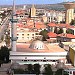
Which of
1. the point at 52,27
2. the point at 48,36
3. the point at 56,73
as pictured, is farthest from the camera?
the point at 52,27

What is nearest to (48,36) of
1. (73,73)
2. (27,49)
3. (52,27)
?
(52,27)

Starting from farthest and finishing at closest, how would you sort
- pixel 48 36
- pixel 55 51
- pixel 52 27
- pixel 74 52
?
pixel 52 27 → pixel 48 36 → pixel 55 51 → pixel 74 52

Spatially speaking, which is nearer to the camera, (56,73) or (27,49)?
(56,73)

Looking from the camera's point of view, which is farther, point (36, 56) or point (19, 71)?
point (36, 56)

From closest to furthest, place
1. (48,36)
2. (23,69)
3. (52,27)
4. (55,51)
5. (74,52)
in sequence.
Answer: (23,69), (74,52), (55,51), (48,36), (52,27)

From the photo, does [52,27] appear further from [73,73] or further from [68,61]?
[73,73]

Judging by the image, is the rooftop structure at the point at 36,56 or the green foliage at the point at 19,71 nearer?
the green foliage at the point at 19,71

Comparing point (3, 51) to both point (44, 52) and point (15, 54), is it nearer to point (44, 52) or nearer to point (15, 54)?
point (15, 54)

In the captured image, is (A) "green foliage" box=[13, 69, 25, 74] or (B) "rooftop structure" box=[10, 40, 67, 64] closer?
(A) "green foliage" box=[13, 69, 25, 74]

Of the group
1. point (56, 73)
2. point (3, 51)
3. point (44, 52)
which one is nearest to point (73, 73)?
point (56, 73)
